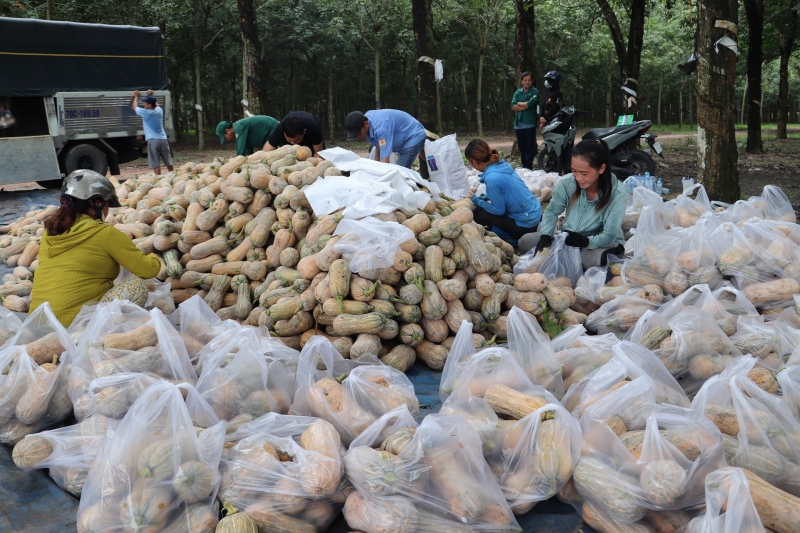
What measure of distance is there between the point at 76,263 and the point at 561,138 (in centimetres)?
820

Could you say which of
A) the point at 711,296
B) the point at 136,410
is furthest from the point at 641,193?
the point at 136,410

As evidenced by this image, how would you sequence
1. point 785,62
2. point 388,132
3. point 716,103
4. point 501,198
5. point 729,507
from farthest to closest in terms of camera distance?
point 785,62, point 388,132, point 716,103, point 501,198, point 729,507

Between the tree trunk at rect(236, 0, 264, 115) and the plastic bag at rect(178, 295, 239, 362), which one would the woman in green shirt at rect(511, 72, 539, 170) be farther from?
the plastic bag at rect(178, 295, 239, 362)

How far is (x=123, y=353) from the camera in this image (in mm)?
3516

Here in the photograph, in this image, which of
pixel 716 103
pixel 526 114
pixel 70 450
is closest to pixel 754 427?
pixel 70 450

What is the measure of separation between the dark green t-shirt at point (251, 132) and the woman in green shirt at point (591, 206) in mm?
4615

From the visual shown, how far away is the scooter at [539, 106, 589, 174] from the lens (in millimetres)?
10383

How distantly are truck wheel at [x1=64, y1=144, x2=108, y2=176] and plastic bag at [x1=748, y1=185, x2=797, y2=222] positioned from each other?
1201cm

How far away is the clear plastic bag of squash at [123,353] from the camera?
338 cm

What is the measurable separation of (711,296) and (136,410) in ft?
11.2

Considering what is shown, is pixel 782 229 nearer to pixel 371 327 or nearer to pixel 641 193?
pixel 641 193

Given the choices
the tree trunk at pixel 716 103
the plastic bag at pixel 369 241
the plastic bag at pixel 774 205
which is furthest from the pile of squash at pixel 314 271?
the tree trunk at pixel 716 103

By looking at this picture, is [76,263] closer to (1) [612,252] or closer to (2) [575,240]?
(2) [575,240]

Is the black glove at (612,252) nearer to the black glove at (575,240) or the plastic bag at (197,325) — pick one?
the black glove at (575,240)
